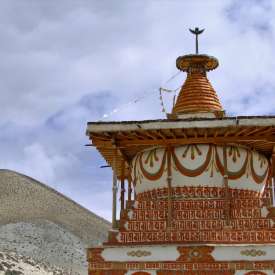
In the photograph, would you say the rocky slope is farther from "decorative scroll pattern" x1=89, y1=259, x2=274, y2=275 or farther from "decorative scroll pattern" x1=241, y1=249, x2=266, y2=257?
"decorative scroll pattern" x1=241, y1=249, x2=266, y2=257

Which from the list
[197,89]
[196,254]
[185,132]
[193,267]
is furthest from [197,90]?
[193,267]

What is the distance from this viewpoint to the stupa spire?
18984mm

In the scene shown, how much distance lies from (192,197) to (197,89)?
13.1ft

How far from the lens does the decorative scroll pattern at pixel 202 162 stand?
17.4 m

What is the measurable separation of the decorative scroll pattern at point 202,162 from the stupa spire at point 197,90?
1.54 meters

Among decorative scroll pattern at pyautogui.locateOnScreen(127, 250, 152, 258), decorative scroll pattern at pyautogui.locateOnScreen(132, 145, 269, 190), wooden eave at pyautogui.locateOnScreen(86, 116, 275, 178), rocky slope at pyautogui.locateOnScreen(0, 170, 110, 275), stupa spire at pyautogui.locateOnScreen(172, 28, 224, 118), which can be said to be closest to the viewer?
decorative scroll pattern at pyautogui.locateOnScreen(127, 250, 152, 258)

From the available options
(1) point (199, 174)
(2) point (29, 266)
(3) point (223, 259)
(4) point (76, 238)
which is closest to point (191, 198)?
(1) point (199, 174)

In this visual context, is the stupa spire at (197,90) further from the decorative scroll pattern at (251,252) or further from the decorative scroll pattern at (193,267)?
the decorative scroll pattern at (193,267)

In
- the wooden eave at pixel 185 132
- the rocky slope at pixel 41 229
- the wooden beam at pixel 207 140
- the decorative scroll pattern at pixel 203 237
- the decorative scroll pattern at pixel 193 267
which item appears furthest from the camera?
the rocky slope at pixel 41 229

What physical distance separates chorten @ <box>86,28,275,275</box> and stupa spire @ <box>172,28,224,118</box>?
0.21 feet

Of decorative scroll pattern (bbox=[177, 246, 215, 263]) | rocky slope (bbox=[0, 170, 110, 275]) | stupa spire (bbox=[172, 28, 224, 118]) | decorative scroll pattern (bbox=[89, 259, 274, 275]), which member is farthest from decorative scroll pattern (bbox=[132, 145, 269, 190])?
rocky slope (bbox=[0, 170, 110, 275])

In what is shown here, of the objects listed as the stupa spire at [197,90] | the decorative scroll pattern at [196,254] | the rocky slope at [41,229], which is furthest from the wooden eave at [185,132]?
the rocky slope at [41,229]

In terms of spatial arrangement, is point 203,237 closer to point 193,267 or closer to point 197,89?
point 193,267

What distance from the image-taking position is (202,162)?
17.4 metres
